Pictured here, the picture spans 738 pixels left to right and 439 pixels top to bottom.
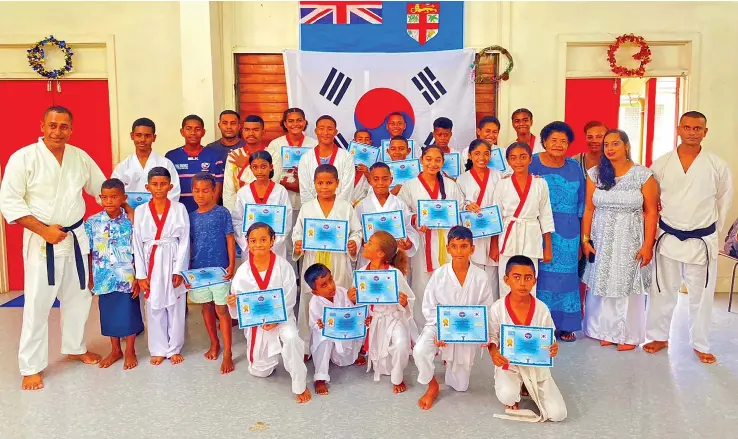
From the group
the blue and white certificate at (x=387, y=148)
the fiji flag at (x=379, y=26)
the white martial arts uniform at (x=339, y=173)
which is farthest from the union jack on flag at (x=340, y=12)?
the white martial arts uniform at (x=339, y=173)

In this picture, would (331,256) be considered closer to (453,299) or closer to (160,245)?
(453,299)

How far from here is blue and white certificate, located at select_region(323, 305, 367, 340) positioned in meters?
3.28

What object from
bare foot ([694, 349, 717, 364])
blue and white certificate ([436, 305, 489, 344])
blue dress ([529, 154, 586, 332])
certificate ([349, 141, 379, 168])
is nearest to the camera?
blue and white certificate ([436, 305, 489, 344])

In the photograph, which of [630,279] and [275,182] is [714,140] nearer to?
[630,279]

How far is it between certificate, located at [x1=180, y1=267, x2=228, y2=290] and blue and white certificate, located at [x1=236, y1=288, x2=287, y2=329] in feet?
1.64

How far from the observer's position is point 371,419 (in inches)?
115

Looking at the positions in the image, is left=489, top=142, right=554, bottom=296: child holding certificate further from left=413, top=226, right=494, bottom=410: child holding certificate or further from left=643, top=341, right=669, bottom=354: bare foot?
left=643, top=341, right=669, bottom=354: bare foot

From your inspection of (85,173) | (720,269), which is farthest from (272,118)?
(720,269)

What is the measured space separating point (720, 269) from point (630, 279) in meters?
2.42

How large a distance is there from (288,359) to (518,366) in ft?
4.19

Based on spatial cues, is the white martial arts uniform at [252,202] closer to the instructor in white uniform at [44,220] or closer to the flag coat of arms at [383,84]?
the instructor in white uniform at [44,220]

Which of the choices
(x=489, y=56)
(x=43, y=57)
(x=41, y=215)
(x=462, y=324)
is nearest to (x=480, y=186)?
(x=462, y=324)

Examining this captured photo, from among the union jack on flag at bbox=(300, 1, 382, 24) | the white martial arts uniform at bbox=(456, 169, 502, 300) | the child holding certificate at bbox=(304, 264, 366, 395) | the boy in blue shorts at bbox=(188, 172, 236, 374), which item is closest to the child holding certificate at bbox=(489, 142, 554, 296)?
the white martial arts uniform at bbox=(456, 169, 502, 300)

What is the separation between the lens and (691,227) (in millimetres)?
3752
